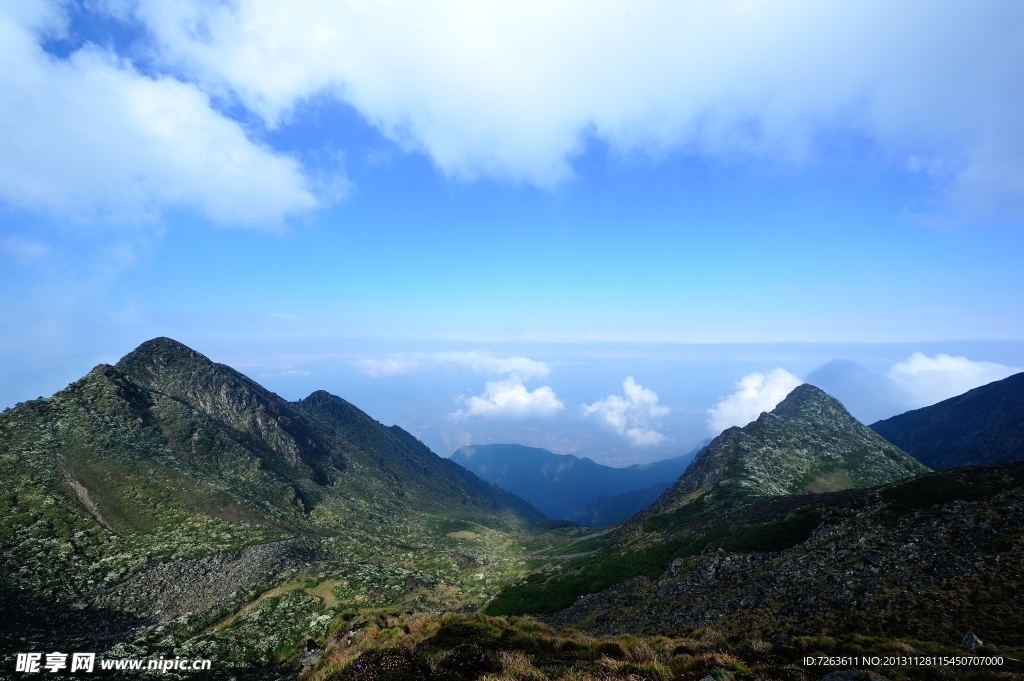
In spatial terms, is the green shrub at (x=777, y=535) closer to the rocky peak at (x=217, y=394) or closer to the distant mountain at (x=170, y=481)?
the distant mountain at (x=170, y=481)

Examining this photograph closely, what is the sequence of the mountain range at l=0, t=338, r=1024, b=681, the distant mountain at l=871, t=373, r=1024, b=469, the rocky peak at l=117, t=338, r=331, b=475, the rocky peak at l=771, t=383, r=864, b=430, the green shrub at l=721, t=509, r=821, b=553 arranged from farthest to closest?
the distant mountain at l=871, t=373, r=1024, b=469
the rocky peak at l=117, t=338, r=331, b=475
the rocky peak at l=771, t=383, r=864, b=430
the green shrub at l=721, t=509, r=821, b=553
the mountain range at l=0, t=338, r=1024, b=681

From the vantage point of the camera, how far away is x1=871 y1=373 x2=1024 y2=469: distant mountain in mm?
130500

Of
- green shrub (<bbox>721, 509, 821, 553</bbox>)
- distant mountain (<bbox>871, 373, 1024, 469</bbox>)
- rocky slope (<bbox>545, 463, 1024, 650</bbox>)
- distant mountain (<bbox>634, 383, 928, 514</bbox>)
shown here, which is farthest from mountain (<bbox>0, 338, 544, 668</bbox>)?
distant mountain (<bbox>871, 373, 1024, 469</bbox>)

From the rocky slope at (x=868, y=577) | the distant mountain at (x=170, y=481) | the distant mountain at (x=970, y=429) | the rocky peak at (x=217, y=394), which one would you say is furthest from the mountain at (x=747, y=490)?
the rocky peak at (x=217, y=394)

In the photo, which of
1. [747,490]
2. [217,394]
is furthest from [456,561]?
[217,394]

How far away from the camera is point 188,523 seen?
63.9 meters

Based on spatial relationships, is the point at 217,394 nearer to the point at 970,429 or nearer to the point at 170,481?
the point at 170,481

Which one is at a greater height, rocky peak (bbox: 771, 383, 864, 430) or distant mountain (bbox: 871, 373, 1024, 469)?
rocky peak (bbox: 771, 383, 864, 430)

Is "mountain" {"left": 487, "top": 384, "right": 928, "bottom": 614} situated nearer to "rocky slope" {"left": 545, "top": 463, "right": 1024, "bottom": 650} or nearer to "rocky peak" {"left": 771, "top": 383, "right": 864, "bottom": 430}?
"rocky peak" {"left": 771, "top": 383, "right": 864, "bottom": 430}

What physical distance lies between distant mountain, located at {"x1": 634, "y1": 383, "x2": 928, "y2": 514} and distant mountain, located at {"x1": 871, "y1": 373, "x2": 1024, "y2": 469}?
6662 cm

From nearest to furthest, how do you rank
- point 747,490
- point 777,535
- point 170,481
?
point 777,535 < point 747,490 < point 170,481

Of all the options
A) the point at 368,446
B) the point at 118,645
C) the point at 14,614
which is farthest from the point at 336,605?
the point at 368,446

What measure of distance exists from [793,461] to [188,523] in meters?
109

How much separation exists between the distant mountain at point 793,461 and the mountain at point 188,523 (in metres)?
43.5
